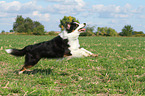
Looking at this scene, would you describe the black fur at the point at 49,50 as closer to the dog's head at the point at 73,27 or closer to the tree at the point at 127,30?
the dog's head at the point at 73,27

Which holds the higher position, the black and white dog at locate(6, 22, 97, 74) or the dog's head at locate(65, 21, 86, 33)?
the dog's head at locate(65, 21, 86, 33)

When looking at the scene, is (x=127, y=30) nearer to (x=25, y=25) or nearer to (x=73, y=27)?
(x=25, y=25)

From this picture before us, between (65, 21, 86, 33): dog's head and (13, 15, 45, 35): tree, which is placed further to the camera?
(13, 15, 45, 35): tree

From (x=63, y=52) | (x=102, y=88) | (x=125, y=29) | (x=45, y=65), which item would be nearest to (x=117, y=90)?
(x=102, y=88)

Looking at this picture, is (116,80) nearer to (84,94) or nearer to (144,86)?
(144,86)

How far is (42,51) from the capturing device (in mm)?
4793

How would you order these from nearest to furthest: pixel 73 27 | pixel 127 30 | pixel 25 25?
pixel 73 27
pixel 25 25
pixel 127 30

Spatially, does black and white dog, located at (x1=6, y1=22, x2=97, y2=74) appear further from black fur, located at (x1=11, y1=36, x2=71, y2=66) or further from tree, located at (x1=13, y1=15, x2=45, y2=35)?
tree, located at (x1=13, y1=15, x2=45, y2=35)

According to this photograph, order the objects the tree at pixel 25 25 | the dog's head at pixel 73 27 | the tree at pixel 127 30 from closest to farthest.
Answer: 1. the dog's head at pixel 73 27
2. the tree at pixel 25 25
3. the tree at pixel 127 30

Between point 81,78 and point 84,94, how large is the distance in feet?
3.66

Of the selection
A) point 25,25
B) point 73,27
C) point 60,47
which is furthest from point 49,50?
point 25,25

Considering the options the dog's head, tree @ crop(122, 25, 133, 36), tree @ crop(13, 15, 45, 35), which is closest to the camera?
the dog's head

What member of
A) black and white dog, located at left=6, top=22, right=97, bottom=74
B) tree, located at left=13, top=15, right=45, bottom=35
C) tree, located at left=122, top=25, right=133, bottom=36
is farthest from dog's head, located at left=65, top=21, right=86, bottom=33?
tree, located at left=122, top=25, right=133, bottom=36

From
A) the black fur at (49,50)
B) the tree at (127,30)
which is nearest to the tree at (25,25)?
the tree at (127,30)
